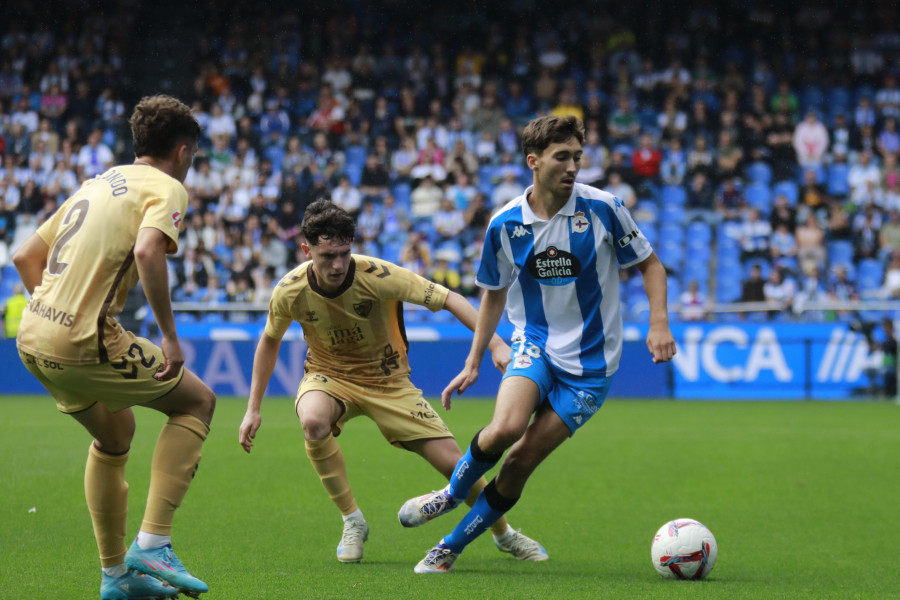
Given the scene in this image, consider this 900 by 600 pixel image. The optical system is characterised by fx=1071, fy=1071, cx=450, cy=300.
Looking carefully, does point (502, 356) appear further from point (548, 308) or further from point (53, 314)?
point (53, 314)

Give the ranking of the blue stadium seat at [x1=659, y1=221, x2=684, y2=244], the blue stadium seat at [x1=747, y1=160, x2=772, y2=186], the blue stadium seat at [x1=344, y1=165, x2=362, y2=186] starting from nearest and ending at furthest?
1. the blue stadium seat at [x1=659, y1=221, x2=684, y2=244]
2. the blue stadium seat at [x1=747, y1=160, x2=772, y2=186]
3. the blue stadium seat at [x1=344, y1=165, x2=362, y2=186]

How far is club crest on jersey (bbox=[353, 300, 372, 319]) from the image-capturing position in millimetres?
5875

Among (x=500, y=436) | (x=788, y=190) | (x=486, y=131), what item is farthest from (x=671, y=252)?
(x=500, y=436)

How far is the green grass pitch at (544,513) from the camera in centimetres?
487

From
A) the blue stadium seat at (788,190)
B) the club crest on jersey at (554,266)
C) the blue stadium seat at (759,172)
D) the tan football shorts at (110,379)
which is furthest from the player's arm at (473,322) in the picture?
the blue stadium seat at (759,172)

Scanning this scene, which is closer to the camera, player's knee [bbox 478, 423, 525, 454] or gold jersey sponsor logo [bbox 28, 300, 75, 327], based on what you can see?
gold jersey sponsor logo [bbox 28, 300, 75, 327]

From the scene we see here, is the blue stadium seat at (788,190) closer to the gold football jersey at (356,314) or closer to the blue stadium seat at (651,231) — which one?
the blue stadium seat at (651,231)

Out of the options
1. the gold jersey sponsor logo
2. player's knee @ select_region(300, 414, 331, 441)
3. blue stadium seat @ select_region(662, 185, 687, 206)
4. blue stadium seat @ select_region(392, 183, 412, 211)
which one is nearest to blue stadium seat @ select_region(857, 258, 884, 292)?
blue stadium seat @ select_region(662, 185, 687, 206)

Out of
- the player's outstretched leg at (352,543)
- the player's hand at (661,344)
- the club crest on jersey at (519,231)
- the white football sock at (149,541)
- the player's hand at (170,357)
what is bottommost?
the player's outstretched leg at (352,543)

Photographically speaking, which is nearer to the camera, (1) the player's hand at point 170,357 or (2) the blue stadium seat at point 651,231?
(1) the player's hand at point 170,357

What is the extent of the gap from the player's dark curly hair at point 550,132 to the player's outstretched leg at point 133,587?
Answer: 258 centimetres

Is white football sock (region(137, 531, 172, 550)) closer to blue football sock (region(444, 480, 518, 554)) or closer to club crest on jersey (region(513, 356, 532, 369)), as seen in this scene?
blue football sock (region(444, 480, 518, 554))

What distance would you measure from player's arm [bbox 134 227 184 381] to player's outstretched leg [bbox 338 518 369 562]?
191 centimetres

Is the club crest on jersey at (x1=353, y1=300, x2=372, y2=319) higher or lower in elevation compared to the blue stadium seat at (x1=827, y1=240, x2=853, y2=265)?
higher
